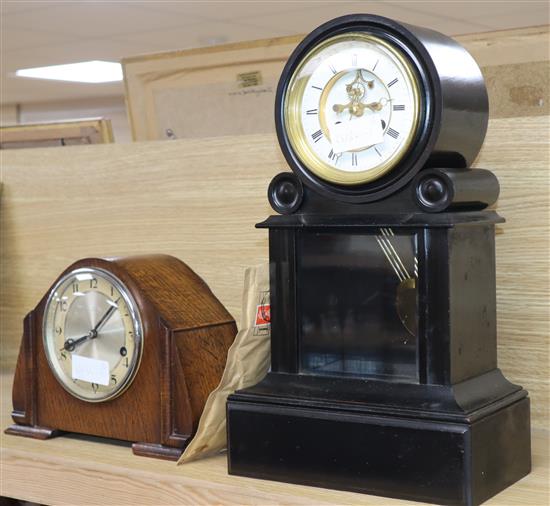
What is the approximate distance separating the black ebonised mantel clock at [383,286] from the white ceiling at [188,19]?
509 cm

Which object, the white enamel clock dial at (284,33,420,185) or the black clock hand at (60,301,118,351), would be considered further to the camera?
the black clock hand at (60,301,118,351)

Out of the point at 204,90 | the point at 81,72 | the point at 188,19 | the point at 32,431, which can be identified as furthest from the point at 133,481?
the point at 81,72

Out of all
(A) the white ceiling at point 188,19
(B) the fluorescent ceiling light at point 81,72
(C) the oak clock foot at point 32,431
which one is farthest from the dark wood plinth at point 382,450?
(B) the fluorescent ceiling light at point 81,72

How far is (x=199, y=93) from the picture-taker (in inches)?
76.2

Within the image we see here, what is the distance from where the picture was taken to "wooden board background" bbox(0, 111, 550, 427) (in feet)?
4.64

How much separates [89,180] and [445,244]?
931 millimetres

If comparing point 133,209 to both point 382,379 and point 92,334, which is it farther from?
point 382,379

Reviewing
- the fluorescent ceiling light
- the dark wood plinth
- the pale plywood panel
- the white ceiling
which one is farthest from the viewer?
the fluorescent ceiling light

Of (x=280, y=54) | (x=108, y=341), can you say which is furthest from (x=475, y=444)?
(x=280, y=54)

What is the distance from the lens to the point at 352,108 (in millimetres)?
1227

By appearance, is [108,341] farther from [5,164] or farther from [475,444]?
[5,164]

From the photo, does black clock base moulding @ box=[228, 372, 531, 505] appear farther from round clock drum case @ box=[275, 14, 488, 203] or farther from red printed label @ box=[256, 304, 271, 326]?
round clock drum case @ box=[275, 14, 488, 203]

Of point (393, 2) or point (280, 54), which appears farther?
point (393, 2)

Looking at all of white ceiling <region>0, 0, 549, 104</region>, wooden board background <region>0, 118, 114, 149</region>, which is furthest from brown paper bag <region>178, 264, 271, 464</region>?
white ceiling <region>0, 0, 549, 104</region>
